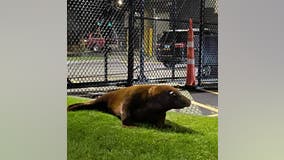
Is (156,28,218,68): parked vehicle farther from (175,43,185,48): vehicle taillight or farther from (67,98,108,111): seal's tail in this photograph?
(67,98,108,111): seal's tail

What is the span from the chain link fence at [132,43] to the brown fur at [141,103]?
6cm

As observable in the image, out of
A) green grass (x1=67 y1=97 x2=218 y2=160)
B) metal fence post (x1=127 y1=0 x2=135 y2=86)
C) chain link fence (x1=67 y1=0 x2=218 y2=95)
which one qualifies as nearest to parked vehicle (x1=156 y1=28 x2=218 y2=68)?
chain link fence (x1=67 y1=0 x2=218 y2=95)

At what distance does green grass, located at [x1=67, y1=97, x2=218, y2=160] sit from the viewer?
247 cm

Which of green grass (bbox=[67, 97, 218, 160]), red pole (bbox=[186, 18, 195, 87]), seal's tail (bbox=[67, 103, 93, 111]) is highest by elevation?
red pole (bbox=[186, 18, 195, 87])

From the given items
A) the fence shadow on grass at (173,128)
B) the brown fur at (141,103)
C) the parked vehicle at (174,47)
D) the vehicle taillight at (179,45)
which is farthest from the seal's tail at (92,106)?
the vehicle taillight at (179,45)

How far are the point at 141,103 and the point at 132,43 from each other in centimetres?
39

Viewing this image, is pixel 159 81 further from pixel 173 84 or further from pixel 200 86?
pixel 200 86

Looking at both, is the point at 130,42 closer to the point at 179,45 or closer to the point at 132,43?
the point at 132,43

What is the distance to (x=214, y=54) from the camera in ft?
8.28

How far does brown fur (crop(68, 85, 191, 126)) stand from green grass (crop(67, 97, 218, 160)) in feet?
0.14

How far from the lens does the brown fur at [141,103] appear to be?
2535mm

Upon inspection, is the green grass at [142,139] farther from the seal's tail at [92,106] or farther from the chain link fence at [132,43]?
the chain link fence at [132,43]

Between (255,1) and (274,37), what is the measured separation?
0.76 ft

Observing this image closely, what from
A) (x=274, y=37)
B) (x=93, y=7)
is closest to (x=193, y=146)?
(x=274, y=37)
